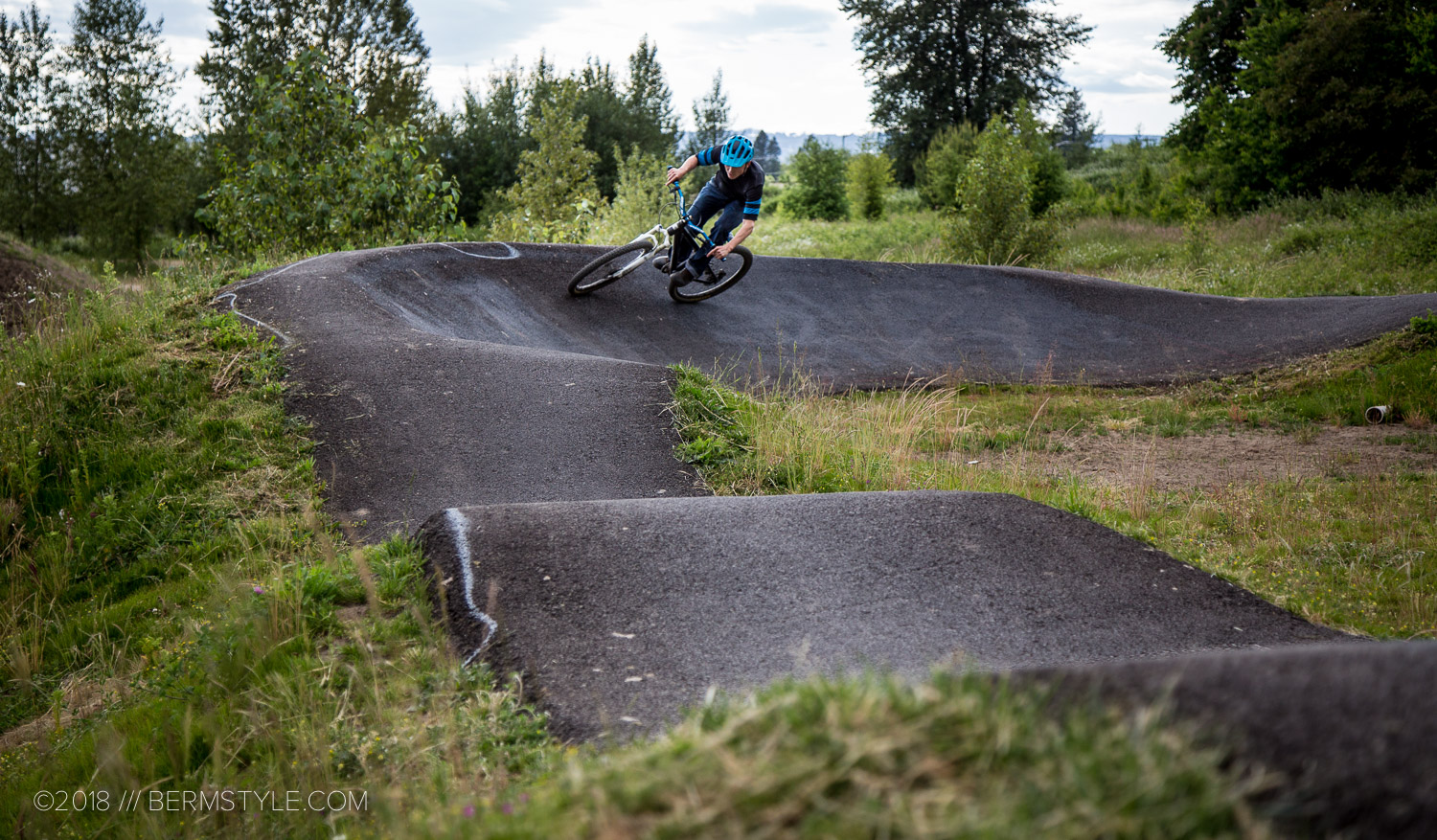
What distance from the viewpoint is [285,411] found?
20.3 feet

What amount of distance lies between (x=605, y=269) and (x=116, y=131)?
984 inches

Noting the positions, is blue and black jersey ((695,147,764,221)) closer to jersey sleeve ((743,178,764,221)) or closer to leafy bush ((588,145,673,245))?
jersey sleeve ((743,178,764,221))

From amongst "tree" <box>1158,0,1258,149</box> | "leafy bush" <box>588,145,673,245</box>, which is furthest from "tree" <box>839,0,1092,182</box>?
"leafy bush" <box>588,145,673,245</box>

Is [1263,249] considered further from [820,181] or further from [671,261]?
[820,181]

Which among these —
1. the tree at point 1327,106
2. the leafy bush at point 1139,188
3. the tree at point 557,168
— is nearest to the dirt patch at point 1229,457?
the tree at point 557,168

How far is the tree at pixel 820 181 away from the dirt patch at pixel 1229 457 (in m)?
29.1

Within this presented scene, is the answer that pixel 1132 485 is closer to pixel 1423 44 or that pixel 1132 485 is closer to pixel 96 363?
pixel 96 363

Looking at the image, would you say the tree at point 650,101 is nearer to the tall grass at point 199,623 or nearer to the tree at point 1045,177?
the tree at point 1045,177

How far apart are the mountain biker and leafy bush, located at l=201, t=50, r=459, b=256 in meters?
4.14

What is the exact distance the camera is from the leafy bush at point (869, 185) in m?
35.1

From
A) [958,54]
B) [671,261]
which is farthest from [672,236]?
[958,54]

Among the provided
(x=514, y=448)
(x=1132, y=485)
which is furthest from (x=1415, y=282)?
(x=514, y=448)

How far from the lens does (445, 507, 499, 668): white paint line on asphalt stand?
11.4 ft

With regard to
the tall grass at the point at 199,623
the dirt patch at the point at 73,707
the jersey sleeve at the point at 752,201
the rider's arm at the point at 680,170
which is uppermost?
the rider's arm at the point at 680,170
